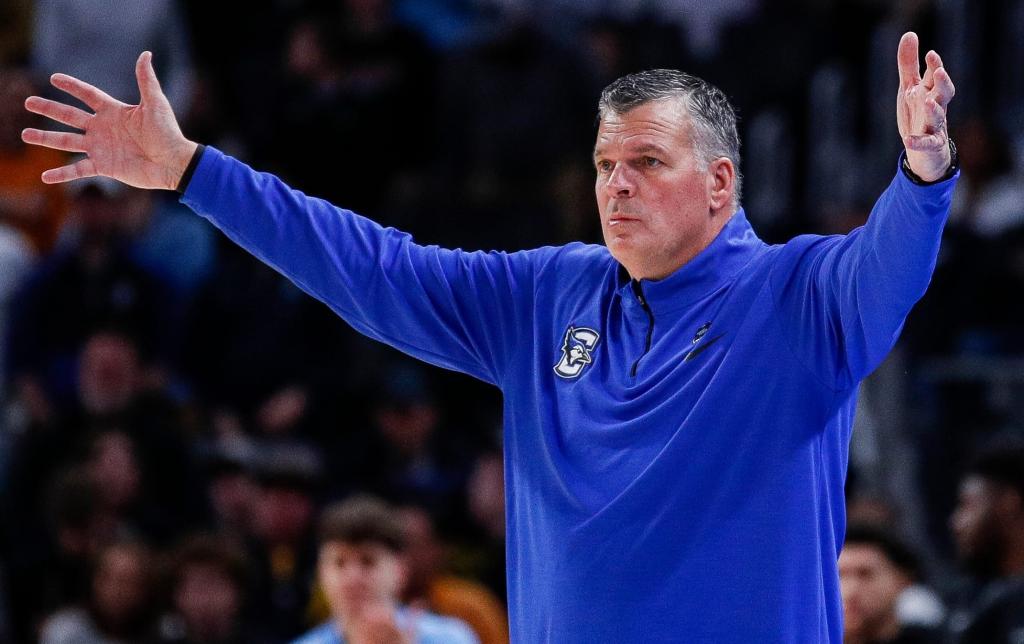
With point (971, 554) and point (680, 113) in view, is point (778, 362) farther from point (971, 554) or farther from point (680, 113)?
point (971, 554)

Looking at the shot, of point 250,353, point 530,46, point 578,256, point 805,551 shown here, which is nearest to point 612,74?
point 530,46

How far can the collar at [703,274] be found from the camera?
10.6 ft

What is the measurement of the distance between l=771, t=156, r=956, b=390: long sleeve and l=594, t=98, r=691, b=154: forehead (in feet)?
1.07

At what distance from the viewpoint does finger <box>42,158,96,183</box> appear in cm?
335

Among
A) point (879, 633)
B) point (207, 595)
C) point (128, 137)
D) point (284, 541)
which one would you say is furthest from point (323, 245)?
point (284, 541)

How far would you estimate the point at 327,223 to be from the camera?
345 cm

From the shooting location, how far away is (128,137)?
11.3 feet

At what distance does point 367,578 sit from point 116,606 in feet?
6.42

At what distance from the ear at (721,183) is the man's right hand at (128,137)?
1091 mm

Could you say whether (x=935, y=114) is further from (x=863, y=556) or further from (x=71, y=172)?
(x=863, y=556)

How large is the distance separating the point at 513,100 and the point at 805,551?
7034 millimetres

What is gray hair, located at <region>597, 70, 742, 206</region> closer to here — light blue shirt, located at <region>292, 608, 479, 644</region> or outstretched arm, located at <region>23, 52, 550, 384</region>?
outstretched arm, located at <region>23, 52, 550, 384</region>

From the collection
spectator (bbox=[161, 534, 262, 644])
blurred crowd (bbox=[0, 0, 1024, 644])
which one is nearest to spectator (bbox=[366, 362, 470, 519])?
blurred crowd (bbox=[0, 0, 1024, 644])

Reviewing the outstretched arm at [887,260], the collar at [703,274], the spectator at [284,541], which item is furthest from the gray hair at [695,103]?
the spectator at [284,541]
